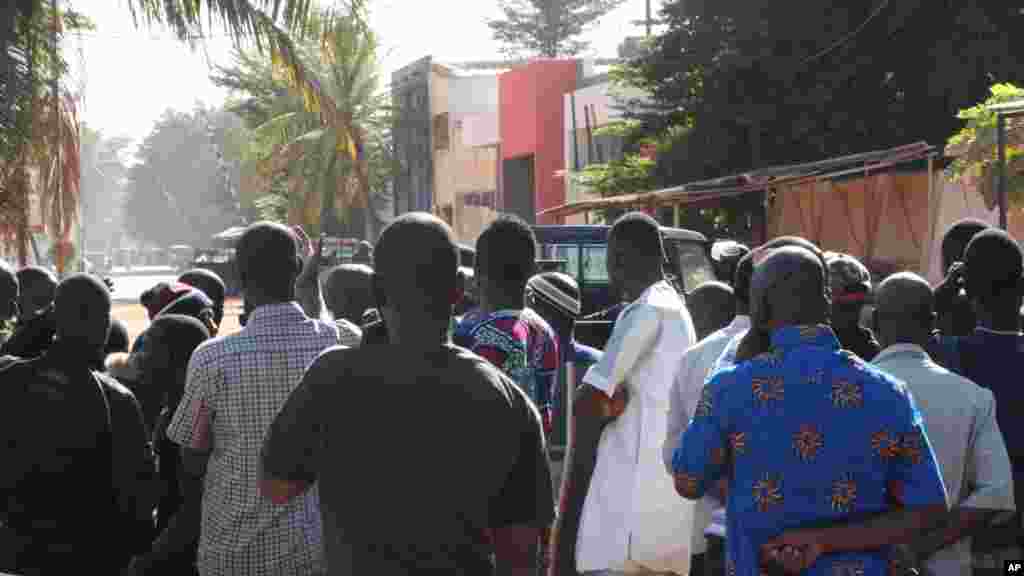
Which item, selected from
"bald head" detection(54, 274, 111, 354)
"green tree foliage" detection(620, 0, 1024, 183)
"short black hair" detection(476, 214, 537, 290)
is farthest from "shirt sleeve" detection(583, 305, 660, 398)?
"green tree foliage" detection(620, 0, 1024, 183)

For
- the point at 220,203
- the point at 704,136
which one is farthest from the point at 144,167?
the point at 704,136

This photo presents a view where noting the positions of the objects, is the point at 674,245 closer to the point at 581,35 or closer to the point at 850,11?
the point at 850,11

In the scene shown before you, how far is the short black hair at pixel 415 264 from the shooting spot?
341 centimetres

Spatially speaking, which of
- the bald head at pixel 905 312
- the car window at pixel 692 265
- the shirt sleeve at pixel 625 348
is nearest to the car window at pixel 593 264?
the car window at pixel 692 265

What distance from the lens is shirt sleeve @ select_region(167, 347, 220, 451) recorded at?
441cm

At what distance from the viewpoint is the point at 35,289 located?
787 cm

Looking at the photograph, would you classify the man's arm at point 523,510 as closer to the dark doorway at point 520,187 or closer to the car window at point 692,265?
the car window at point 692,265

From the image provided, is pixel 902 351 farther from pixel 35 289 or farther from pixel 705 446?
pixel 35 289

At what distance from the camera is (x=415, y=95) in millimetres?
60094

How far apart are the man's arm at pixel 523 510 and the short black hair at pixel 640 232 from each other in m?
2.20

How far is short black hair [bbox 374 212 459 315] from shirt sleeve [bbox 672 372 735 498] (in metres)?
0.71

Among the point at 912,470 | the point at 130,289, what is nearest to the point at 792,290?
the point at 912,470

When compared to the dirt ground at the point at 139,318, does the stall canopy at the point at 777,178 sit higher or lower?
higher

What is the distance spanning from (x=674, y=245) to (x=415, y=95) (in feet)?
146
